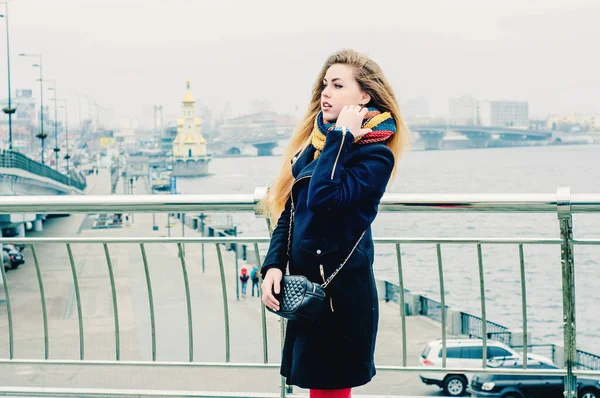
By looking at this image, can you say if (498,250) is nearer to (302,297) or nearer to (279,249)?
(279,249)

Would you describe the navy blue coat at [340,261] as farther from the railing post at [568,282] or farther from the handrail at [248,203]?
the railing post at [568,282]

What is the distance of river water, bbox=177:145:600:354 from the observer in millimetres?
43562

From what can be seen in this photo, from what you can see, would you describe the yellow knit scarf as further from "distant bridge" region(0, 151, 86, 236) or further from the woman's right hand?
"distant bridge" region(0, 151, 86, 236)

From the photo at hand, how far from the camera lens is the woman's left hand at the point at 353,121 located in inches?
104

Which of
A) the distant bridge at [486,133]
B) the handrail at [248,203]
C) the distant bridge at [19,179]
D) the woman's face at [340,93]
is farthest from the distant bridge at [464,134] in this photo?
the woman's face at [340,93]

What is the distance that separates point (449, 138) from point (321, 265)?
8214cm

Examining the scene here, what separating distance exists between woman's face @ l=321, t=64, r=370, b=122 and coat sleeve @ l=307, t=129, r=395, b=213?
172 mm

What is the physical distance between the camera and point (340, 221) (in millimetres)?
2670

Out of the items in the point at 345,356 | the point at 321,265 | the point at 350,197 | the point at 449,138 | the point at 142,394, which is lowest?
the point at 142,394

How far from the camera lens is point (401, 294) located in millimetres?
4078

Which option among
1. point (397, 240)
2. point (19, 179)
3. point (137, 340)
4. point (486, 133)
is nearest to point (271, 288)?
point (397, 240)

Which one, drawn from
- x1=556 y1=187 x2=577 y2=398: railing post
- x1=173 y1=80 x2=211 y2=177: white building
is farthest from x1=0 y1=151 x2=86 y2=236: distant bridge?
x1=173 y1=80 x2=211 y2=177: white building

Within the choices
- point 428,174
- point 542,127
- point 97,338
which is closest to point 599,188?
point 542,127

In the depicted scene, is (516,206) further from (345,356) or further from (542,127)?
(542,127)
